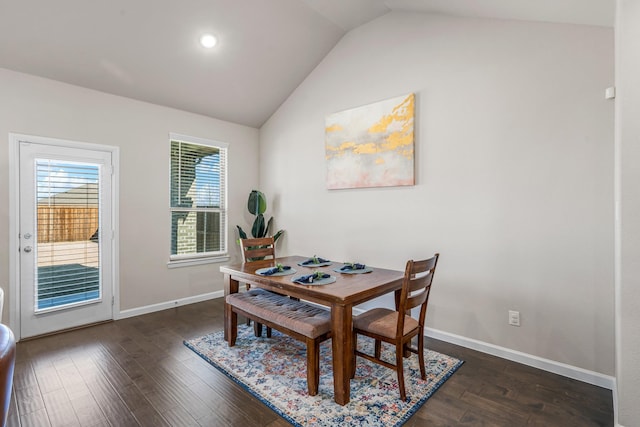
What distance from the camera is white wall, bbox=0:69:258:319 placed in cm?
314

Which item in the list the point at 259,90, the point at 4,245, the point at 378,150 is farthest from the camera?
the point at 259,90

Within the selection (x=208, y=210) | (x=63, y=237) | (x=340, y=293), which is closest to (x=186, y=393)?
(x=340, y=293)

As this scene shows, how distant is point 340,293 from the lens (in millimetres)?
2191

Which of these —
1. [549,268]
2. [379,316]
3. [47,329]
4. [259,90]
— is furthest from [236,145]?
[549,268]

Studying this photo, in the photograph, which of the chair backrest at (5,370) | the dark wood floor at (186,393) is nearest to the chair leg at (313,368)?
the dark wood floor at (186,393)

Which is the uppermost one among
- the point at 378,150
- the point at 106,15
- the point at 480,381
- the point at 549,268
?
the point at 106,15

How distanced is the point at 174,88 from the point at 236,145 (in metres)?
1.25

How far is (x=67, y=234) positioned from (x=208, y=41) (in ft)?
8.45

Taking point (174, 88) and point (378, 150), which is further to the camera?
point (174, 88)

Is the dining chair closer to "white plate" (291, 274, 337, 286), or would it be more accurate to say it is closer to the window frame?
"white plate" (291, 274, 337, 286)

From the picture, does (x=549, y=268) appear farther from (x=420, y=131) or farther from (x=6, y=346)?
(x=6, y=346)

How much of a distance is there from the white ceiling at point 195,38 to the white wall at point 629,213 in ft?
1.96

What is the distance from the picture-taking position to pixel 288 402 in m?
2.16

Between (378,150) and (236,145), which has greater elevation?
(236,145)
